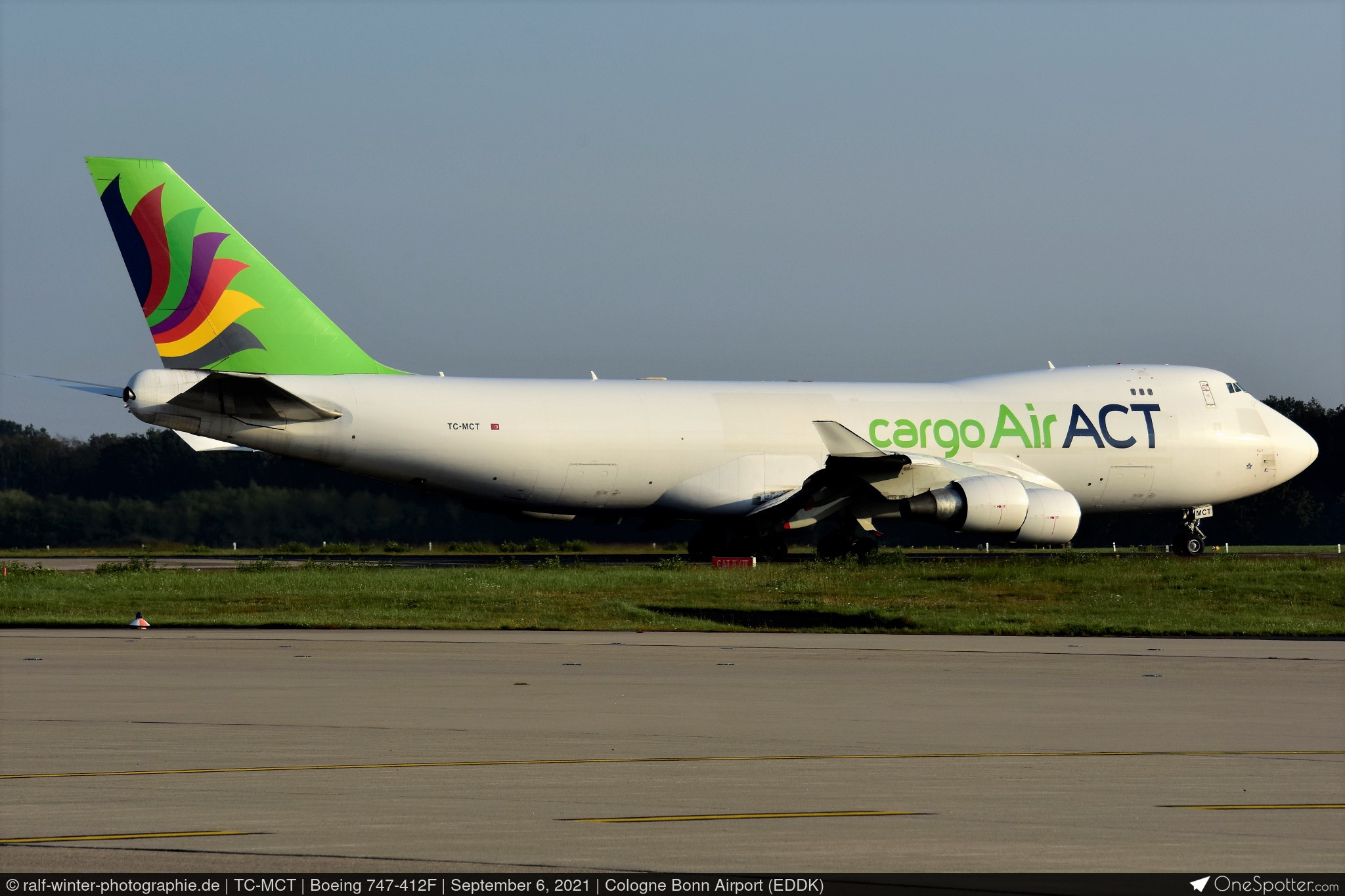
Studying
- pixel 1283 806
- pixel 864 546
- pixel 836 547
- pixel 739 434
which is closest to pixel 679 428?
pixel 739 434

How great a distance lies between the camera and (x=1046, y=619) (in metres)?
21.2

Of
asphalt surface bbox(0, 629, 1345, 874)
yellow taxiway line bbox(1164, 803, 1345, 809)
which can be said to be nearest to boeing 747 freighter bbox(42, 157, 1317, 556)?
asphalt surface bbox(0, 629, 1345, 874)

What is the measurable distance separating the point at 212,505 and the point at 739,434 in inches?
621

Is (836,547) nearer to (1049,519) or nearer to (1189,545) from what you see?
(1049,519)

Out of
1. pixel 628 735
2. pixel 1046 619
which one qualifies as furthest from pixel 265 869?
pixel 1046 619

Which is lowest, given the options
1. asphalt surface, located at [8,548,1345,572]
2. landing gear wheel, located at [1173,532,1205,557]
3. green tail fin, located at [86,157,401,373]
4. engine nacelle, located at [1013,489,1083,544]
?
asphalt surface, located at [8,548,1345,572]

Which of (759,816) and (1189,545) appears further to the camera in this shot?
(1189,545)

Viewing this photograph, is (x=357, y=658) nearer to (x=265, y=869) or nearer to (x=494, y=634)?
(x=494, y=634)

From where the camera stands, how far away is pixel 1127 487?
37906 millimetres

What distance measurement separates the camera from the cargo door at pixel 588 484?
33062mm

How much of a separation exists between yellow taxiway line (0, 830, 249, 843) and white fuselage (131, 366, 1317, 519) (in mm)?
23569

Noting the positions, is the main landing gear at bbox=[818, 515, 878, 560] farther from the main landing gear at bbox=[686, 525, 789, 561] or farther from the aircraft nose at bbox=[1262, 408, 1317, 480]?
the aircraft nose at bbox=[1262, 408, 1317, 480]
